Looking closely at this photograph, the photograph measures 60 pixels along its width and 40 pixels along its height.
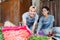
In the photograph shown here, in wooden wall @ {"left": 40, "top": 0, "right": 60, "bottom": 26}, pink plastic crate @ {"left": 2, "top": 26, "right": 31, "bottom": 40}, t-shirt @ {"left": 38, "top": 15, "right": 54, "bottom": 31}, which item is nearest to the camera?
pink plastic crate @ {"left": 2, "top": 26, "right": 31, "bottom": 40}

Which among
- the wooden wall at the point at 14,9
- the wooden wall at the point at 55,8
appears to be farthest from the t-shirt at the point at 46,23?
the wooden wall at the point at 14,9

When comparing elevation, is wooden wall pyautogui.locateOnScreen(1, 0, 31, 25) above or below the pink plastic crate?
above

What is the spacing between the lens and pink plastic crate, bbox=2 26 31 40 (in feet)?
8.24

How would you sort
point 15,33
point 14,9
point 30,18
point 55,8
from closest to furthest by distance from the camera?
point 15,33, point 30,18, point 55,8, point 14,9

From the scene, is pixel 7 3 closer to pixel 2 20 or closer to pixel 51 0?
pixel 2 20

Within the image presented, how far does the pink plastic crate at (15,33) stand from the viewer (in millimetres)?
2513

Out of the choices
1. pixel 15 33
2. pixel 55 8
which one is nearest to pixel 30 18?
pixel 55 8

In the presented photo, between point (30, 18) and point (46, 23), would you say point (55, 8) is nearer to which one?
point (46, 23)

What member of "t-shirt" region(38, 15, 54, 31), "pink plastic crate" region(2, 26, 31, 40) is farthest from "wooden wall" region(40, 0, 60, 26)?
"pink plastic crate" region(2, 26, 31, 40)

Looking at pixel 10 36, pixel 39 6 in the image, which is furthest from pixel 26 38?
pixel 39 6

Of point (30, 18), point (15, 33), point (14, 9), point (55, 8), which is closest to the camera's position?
point (15, 33)

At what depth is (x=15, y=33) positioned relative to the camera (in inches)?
100

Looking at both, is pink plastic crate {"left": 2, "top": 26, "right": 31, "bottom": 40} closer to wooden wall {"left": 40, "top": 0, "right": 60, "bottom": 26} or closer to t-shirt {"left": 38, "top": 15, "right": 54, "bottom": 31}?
t-shirt {"left": 38, "top": 15, "right": 54, "bottom": 31}

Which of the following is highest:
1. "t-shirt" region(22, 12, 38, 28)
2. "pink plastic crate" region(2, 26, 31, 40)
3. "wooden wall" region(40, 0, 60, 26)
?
"wooden wall" region(40, 0, 60, 26)
